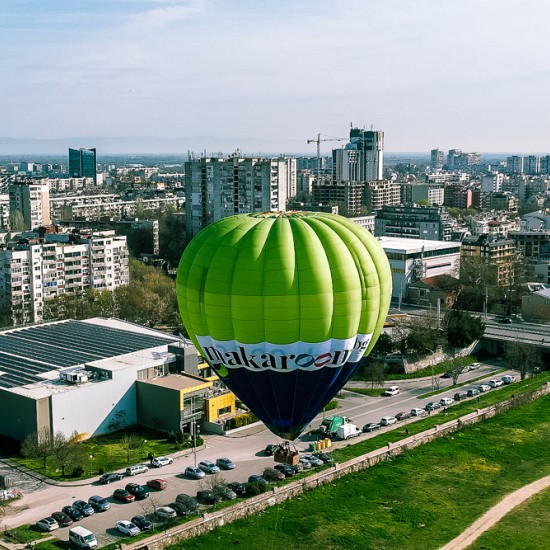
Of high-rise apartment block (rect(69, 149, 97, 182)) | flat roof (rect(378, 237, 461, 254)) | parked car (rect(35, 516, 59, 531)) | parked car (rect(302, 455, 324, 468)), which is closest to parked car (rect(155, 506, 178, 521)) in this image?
parked car (rect(35, 516, 59, 531))

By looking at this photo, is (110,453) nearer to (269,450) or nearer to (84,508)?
(84,508)

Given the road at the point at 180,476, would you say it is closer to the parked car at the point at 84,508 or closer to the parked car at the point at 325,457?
the parked car at the point at 84,508

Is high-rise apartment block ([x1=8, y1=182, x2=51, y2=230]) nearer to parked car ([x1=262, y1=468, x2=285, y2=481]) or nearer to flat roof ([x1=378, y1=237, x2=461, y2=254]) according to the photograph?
flat roof ([x1=378, y1=237, x2=461, y2=254])

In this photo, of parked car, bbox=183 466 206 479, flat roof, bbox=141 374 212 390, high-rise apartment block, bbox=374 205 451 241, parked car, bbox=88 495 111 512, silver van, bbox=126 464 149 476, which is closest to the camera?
parked car, bbox=88 495 111 512

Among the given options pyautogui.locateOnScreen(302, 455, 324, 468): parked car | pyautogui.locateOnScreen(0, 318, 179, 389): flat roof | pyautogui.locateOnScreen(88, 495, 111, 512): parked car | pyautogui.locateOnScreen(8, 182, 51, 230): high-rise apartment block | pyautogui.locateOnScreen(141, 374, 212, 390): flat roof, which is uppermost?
pyautogui.locateOnScreen(8, 182, 51, 230): high-rise apartment block

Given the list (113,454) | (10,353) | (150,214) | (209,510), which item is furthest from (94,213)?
(209,510)

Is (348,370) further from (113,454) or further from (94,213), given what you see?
(94,213)
